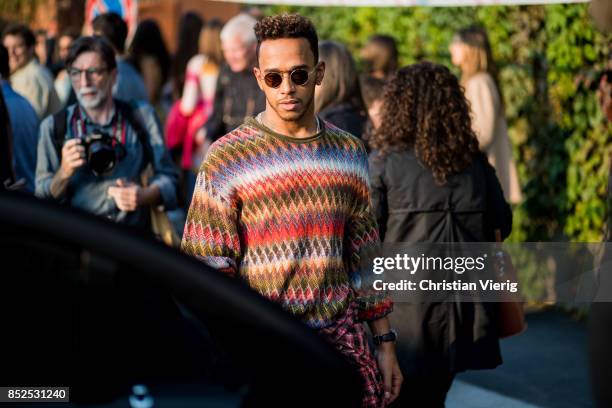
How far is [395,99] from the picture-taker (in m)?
5.69

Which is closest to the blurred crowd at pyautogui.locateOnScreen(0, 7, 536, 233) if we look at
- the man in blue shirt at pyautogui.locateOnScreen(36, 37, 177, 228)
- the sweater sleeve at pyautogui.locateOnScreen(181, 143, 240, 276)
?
the man in blue shirt at pyautogui.locateOnScreen(36, 37, 177, 228)

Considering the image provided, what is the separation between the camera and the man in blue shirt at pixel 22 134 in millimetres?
6973

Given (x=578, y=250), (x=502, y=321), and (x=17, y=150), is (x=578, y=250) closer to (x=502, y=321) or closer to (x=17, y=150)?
(x=502, y=321)

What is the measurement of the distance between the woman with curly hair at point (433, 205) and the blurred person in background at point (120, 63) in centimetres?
327

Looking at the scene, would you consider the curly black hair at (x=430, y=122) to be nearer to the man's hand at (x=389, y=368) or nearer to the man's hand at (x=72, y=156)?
the man's hand at (x=72, y=156)

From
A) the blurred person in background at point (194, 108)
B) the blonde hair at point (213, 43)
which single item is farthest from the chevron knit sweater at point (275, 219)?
the blonde hair at point (213, 43)

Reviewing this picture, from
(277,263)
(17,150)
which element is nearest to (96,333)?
(277,263)

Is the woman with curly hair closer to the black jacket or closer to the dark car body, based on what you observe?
the dark car body

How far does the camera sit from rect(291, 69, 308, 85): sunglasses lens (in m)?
3.91

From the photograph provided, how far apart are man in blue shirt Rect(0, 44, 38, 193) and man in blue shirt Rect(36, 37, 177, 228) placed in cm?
72

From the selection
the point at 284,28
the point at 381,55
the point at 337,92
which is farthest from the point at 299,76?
the point at 381,55

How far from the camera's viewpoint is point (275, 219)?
3.80 metres

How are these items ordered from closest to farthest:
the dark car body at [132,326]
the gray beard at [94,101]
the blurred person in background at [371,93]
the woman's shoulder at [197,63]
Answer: the dark car body at [132,326]
the gray beard at [94,101]
the blurred person in background at [371,93]
the woman's shoulder at [197,63]

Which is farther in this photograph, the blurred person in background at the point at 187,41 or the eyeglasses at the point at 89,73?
the blurred person in background at the point at 187,41
